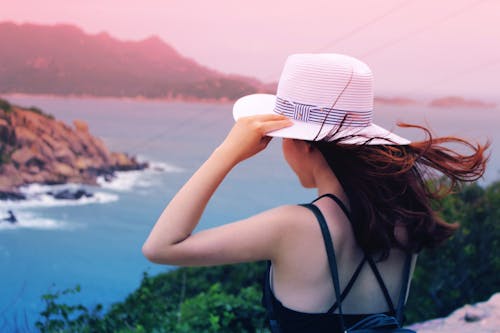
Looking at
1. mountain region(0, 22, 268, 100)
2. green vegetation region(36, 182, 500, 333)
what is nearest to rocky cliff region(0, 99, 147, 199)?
mountain region(0, 22, 268, 100)

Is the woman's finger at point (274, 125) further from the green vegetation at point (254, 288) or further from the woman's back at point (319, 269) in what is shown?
the green vegetation at point (254, 288)

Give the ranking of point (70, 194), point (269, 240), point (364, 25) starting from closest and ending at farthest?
1. point (269, 240)
2. point (70, 194)
3. point (364, 25)

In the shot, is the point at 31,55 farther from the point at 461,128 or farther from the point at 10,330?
the point at 461,128

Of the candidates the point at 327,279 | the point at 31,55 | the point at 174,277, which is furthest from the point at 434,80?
the point at 327,279

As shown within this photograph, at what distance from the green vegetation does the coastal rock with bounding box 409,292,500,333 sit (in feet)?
2.53

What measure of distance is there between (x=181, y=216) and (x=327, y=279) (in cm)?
36

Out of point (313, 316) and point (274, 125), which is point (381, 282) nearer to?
point (313, 316)

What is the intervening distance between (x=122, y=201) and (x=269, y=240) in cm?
337

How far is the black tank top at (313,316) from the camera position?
4.53 feet

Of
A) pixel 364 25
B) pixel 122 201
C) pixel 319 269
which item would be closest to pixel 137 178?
pixel 122 201

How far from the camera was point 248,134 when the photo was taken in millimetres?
1387

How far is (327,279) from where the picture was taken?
1.38 metres

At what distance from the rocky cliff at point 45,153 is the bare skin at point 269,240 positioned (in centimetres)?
304

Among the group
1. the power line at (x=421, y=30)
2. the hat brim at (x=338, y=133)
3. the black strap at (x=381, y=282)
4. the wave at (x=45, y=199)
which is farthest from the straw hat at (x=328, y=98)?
the power line at (x=421, y=30)
